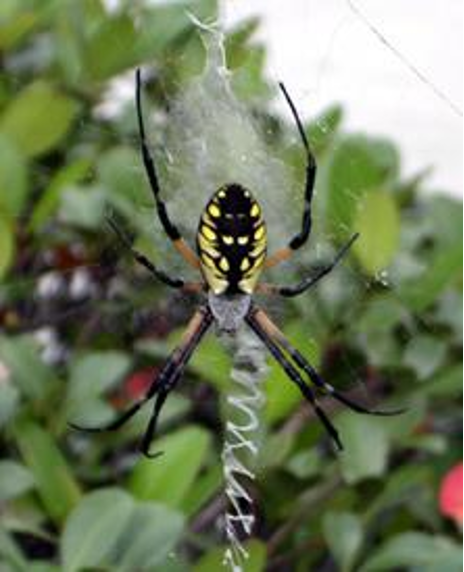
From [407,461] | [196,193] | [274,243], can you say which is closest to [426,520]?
[407,461]

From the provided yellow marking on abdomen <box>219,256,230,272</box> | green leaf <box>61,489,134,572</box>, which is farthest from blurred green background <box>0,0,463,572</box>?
yellow marking on abdomen <box>219,256,230,272</box>

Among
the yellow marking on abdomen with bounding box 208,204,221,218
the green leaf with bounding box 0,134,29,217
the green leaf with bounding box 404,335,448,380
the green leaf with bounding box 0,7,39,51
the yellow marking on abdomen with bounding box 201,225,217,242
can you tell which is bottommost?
the green leaf with bounding box 404,335,448,380

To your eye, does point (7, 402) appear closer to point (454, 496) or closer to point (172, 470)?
point (172, 470)

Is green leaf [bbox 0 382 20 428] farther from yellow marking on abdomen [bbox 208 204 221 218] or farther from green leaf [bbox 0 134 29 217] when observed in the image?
yellow marking on abdomen [bbox 208 204 221 218]

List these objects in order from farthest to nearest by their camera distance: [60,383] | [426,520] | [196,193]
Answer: [426,520]
[60,383]
[196,193]

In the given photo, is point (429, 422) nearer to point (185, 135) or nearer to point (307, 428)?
point (307, 428)

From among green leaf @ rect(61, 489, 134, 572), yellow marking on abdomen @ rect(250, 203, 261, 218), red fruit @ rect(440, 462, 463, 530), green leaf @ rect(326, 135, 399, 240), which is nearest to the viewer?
yellow marking on abdomen @ rect(250, 203, 261, 218)
